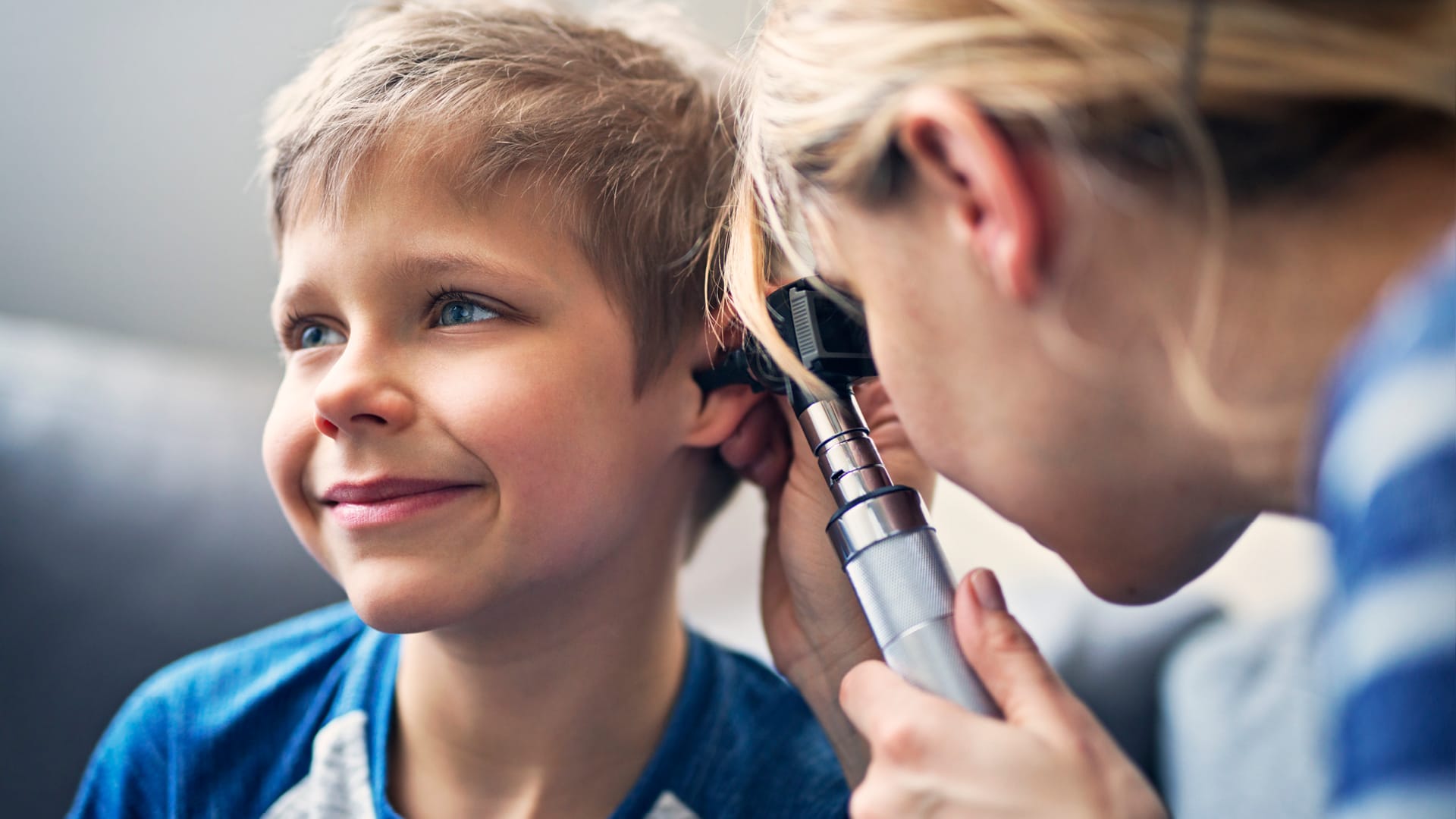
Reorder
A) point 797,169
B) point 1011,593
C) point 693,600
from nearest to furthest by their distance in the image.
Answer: point 797,169 → point 1011,593 → point 693,600

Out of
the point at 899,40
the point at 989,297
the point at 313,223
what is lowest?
the point at 989,297

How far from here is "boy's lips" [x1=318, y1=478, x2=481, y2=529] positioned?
660 mm

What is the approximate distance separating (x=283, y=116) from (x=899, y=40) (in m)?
0.46

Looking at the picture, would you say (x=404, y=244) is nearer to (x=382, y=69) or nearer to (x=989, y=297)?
(x=382, y=69)

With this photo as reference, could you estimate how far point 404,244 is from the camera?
2.12 feet

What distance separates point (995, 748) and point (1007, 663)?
0.05 metres

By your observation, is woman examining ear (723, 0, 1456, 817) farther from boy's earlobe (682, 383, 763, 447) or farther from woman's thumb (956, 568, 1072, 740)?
boy's earlobe (682, 383, 763, 447)

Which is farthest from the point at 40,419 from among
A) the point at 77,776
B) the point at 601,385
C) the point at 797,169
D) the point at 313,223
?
the point at 797,169

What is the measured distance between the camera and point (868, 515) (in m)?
0.58

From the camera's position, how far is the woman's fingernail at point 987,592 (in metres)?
0.56

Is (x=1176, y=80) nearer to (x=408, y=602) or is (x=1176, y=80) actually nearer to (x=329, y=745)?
(x=408, y=602)

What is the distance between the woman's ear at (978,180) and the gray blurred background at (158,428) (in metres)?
0.56

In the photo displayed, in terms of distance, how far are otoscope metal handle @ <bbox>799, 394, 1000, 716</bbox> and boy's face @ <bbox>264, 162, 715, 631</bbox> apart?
162mm

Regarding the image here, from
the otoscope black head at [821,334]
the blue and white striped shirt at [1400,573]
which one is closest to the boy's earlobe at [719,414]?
the otoscope black head at [821,334]
